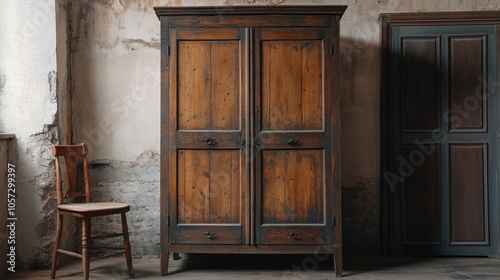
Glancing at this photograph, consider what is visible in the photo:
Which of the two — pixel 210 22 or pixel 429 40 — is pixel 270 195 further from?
pixel 429 40

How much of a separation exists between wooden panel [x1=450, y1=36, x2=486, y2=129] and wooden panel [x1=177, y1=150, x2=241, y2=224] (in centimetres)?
206

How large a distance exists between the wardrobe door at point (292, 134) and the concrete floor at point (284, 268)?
0.34 metres

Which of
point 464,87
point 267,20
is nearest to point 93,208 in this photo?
point 267,20

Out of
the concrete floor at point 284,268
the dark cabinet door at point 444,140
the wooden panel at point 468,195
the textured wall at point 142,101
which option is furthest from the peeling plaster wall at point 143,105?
the wooden panel at point 468,195

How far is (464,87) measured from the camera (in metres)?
4.13

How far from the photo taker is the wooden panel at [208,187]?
139 inches

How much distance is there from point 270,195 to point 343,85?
4.41 ft

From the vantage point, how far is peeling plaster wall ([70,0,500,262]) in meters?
4.21

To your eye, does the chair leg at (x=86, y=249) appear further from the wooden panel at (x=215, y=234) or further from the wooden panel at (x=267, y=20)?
the wooden panel at (x=267, y=20)

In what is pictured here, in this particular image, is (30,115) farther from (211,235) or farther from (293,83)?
(293,83)

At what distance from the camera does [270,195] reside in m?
3.53

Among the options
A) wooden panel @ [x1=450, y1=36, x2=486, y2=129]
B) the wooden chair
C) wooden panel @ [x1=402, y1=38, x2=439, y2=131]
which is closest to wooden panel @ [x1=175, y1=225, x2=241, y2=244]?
the wooden chair

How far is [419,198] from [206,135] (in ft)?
6.65

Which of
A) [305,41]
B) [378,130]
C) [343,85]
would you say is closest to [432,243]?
[378,130]
